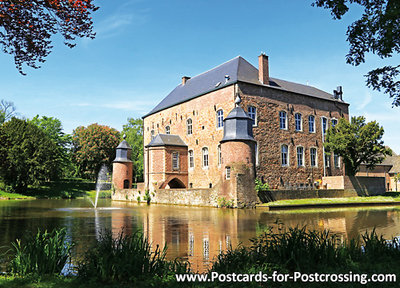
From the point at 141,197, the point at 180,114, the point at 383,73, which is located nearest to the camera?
the point at 383,73

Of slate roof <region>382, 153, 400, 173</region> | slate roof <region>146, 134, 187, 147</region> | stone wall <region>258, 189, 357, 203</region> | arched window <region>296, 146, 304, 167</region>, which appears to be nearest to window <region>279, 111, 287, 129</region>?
arched window <region>296, 146, 304, 167</region>

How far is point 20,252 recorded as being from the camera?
482 centimetres

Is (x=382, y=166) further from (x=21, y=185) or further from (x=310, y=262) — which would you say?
(x=310, y=262)

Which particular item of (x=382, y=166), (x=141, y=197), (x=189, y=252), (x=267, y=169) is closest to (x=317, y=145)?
(x=267, y=169)

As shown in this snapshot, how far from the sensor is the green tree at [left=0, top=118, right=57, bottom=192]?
34.9 metres

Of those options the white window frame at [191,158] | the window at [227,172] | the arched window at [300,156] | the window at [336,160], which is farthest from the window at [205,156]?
the window at [336,160]

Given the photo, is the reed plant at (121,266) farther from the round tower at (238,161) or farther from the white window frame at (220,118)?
the white window frame at (220,118)

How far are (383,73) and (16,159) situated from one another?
116 ft

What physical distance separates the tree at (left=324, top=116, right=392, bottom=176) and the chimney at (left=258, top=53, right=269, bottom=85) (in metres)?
7.09

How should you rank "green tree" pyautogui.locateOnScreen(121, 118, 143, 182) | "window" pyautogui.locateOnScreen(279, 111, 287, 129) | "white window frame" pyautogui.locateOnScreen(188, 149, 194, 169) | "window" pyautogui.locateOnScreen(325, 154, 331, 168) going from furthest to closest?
"green tree" pyautogui.locateOnScreen(121, 118, 143, 182)
"window" pyautogui.locateOnScreen(325, 154, 331, 168)
"white window frame" pyautogui.locateOnScreen(188, 149, 194, 169)
"window" pyautogui.locateOnScreen(279, 111, 287, 129)

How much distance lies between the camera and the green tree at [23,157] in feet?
115

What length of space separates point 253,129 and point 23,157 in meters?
24.2

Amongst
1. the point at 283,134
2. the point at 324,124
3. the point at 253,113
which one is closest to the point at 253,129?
the point at 253,113

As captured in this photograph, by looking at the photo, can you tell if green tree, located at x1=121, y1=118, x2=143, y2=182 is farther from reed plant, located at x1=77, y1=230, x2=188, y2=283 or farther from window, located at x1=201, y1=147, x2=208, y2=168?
reed plant, located at x1=77, y1=230, x2=188, y2=283
